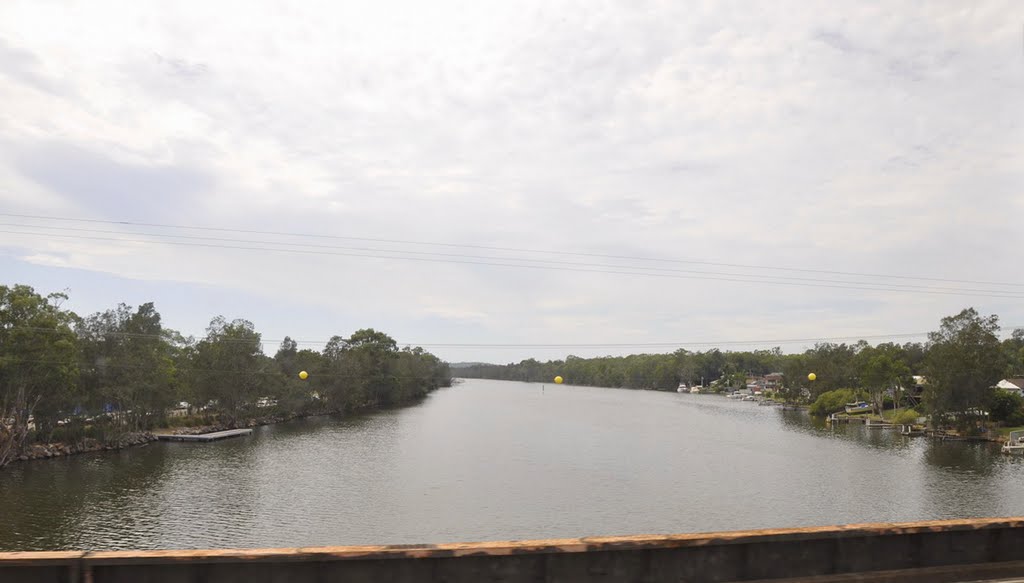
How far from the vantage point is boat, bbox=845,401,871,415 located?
3927 inches

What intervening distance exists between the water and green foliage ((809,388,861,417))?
118 ft

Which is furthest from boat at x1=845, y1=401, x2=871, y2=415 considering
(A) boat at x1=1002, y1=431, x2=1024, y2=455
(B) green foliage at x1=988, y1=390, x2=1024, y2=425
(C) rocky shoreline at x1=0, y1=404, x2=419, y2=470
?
(C) rocky shoreline at x1=0, y1=404, x2=419, y2=470

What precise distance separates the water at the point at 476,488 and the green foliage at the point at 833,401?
118 feet

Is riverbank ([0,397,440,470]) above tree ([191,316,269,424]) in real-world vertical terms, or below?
below

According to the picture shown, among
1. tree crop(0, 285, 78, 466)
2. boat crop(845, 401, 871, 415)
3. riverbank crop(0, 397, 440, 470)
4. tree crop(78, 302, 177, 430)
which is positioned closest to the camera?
tree crop(0, 285, 78, 466)

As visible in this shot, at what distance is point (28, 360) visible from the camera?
44.9 meters

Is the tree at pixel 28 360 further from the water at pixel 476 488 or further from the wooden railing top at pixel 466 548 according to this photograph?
the wooden railing top at pixel 466 548

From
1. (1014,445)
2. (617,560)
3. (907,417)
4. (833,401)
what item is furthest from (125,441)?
(833,401)

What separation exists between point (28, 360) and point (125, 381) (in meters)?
13.3

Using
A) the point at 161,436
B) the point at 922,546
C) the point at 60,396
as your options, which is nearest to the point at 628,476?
the point at 922,546

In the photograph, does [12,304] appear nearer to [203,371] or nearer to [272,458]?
[272,458]

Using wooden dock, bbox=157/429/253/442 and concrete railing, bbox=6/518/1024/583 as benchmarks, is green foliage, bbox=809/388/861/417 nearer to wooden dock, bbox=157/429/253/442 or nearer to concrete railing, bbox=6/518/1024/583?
wooden dock, bbox=157/429/253/442

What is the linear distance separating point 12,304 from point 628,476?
44.4 m

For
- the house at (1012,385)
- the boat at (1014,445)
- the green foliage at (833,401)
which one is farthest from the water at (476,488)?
the green foliage at (833,401)
